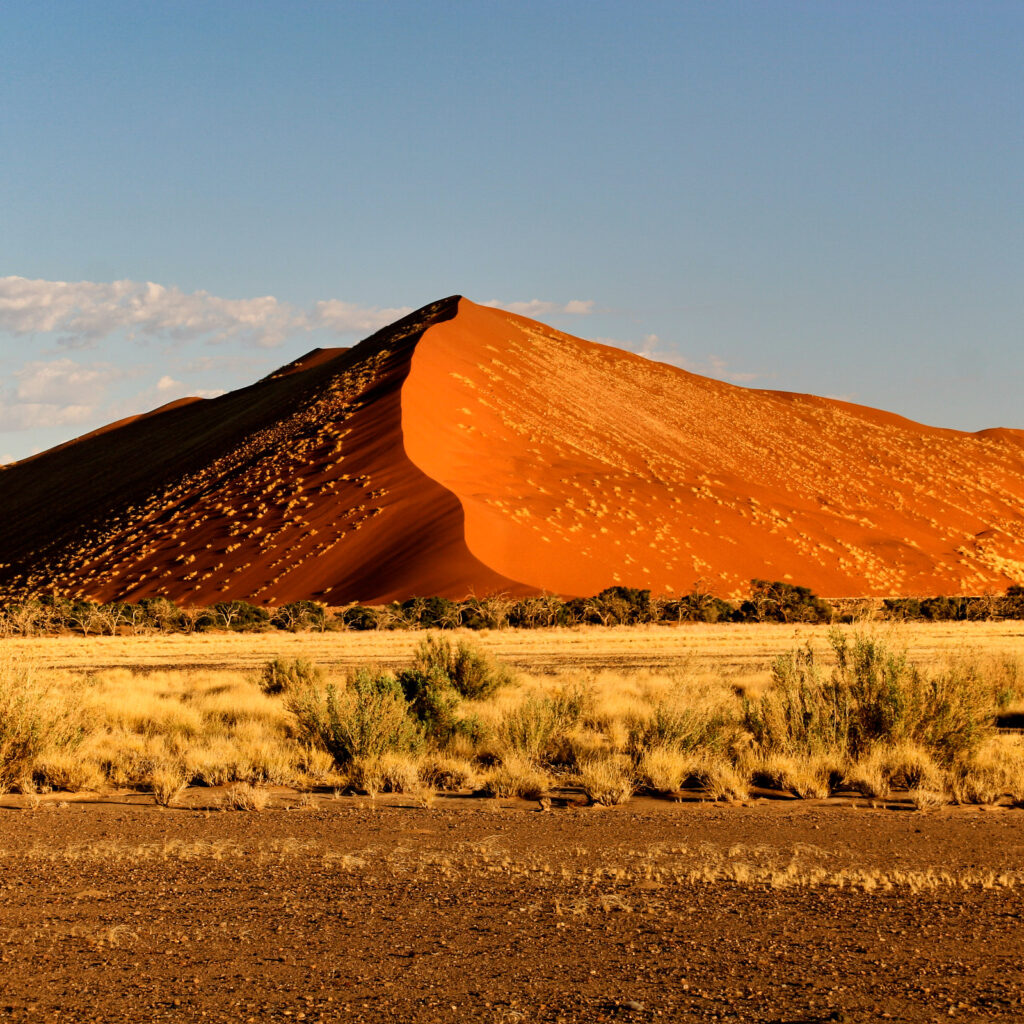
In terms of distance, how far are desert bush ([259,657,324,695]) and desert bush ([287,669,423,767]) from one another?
5.73 meters

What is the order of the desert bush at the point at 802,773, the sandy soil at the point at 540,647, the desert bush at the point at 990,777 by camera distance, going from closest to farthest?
the desert bush at the point at 990,777
the desert bush at the point at 802,773
the sandy soil at the point at 540,647

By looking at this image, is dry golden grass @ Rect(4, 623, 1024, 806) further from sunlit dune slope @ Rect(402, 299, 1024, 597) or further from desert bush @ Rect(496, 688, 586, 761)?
sunlit dune slope @ Rect(402, 299, 1024, 597)

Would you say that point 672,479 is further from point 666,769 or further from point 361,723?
point 666,769

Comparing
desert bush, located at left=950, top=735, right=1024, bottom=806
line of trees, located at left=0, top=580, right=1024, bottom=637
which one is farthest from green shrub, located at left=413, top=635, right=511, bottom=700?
line of trees, located at left=0, top=580, right=1024, bottom=637

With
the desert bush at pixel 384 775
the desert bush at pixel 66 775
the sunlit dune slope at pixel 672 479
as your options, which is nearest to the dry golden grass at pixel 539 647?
the desert bush at pixel 384 775

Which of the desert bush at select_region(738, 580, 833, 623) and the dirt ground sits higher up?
the dirt ground

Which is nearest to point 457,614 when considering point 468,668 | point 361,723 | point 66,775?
point 468,668

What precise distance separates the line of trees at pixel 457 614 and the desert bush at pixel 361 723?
26.3 m

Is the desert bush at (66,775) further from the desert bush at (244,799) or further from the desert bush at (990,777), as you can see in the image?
the desert bush at (990,777)

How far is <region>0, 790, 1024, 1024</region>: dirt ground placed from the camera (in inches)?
220

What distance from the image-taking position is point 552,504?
5694 cm

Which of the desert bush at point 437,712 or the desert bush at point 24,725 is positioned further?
the desert bush at point 437,712

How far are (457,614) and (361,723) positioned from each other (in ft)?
92.9

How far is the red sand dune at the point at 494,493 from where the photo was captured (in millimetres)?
51812
